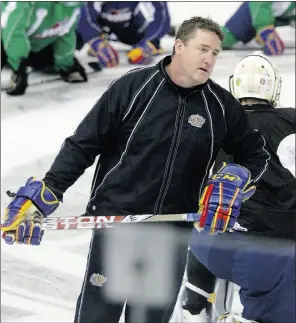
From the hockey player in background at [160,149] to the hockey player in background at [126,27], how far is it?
797 mm

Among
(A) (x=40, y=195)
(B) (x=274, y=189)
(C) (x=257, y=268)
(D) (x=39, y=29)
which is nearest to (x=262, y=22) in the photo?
(D) (x=39, y=29)

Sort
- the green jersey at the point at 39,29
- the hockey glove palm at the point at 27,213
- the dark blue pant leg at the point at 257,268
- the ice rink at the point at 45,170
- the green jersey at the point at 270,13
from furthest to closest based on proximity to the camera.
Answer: the green jersey at the point at 270,13 → the green jersey at the point at 39,29 → the ice rink at the point at 45,170 → the dark blue pant leg at the point at 257,268 → the hockey glove palm at the point at 27,213

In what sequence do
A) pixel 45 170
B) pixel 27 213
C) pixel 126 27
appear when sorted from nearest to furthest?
pixel 27 213, pixel 45 170, pixel 126 27

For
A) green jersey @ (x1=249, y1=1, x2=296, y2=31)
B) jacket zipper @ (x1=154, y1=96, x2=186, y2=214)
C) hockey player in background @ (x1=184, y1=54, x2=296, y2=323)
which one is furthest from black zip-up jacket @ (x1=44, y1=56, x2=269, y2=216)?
green jersey @ (x1=249, y1=1, x2=296, y2=31)

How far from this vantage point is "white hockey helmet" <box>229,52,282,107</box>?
5.45 feet

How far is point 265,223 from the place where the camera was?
1648 millimetres

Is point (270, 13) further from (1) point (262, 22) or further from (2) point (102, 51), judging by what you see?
(2) point (102, 51)

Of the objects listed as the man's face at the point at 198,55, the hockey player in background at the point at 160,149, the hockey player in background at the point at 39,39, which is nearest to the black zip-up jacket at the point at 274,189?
the hockey player in background at the point at 160,149

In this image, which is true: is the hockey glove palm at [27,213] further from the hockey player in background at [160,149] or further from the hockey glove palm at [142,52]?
the hockey glove palm at [142,52]

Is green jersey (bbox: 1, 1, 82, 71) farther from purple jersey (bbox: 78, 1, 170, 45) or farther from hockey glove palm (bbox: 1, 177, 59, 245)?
hockey glove palm (bbox: 1, 177, 59, 245)

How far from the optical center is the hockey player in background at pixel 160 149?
1.33 m

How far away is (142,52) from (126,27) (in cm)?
14

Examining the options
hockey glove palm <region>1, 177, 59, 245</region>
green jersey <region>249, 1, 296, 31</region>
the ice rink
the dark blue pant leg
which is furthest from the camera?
green jersey <region>249, 1, 296, 31</region>

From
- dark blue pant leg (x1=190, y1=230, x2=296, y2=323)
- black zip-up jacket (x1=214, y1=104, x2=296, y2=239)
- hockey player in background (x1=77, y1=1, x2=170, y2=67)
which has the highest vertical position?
hockey player in background (x1=77, y1=1, x2=170, y2=67)
